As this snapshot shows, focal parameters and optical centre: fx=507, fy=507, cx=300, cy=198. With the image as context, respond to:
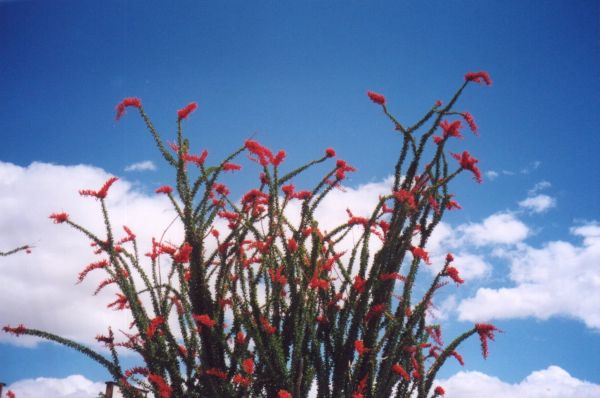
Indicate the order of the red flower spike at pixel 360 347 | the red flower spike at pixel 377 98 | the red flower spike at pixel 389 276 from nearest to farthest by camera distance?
the red flower spike at pixel 360 347, the red flower spike at pixel 389 276, the red flower spike at pixel 377 98

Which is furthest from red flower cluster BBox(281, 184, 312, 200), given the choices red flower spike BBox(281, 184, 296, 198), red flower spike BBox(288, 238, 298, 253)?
red flower spike BBox(288, 238, 298, 253)

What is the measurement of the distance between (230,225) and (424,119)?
134 centimetres

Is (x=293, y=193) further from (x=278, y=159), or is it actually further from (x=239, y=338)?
(x=239, y=338)

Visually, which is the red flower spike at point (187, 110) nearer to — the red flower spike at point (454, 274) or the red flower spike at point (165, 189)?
the red flower spike at point (165, 189)

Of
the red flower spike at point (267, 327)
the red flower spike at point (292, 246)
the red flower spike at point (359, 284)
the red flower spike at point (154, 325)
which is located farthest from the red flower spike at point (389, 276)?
the red flower spike at point (154, 325)

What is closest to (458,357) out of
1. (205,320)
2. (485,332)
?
(485,332)

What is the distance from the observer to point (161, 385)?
280 centimetres

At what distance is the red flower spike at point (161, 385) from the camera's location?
2782mm

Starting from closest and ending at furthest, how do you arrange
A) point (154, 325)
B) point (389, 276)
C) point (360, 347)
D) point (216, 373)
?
point (360, 347) < point (389, 276) < point (216, 373) < point (154, 325)

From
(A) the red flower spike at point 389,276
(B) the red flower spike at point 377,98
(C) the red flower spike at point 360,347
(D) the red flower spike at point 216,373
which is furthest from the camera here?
(B) the red flower spike at point 377,98

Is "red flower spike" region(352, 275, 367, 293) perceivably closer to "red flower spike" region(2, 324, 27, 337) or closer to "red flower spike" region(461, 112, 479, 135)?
"red flower spike" region(461, 112, 479, 135)

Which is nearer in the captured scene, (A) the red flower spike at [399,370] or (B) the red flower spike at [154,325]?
(A) the red flower spike at [399,370]

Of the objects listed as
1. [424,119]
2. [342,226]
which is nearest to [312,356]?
[342,226]

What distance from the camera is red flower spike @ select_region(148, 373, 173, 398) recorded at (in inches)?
110
